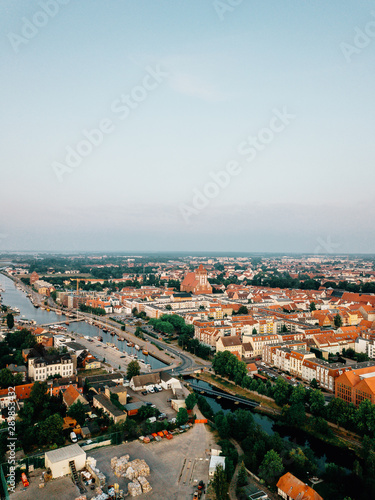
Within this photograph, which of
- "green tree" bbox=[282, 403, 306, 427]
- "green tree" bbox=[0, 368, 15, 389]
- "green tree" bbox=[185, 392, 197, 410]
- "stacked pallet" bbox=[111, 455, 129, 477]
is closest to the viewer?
"stacked pallet" bbox=[111, 455, 129, 477]

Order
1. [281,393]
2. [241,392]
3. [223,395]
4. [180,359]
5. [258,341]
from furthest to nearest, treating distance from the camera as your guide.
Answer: [258,341] → [180,359] → [241,392] → [223,395] → [281,393]

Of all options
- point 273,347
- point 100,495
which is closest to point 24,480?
point 100,495

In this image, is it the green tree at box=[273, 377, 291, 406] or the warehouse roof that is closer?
the warehouse roof

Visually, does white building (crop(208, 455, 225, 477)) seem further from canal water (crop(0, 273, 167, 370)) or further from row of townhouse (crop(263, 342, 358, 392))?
canal water (crop(0, 273, 167, 370))

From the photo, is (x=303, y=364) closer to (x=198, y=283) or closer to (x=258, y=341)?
(x=258, y=341)

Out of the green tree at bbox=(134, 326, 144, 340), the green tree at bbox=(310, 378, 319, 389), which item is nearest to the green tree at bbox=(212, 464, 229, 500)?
the green tree at bbox=(310, 378, 319, 389)

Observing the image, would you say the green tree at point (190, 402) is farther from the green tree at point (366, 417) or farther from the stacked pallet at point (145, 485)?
the green tree at point (366, 417)

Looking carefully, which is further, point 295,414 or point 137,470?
point 295,414
